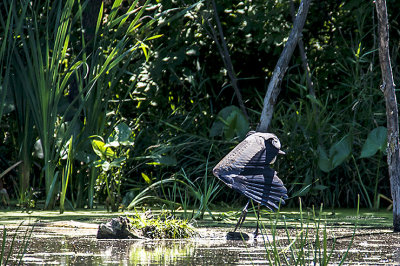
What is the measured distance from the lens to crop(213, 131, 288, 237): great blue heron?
14.7 feet

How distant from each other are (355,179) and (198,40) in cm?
257

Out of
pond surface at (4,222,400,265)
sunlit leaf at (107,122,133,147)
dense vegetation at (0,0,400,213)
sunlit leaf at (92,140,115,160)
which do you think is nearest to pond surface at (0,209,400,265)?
pond surface at (4,222,400,265)

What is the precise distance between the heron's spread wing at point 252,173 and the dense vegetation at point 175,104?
4.59 feet

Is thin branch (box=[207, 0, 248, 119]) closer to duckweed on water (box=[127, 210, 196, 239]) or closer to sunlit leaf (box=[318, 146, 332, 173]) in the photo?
sunlit leaf (box=[318, 146, 332, 173])

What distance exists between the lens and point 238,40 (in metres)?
8.59

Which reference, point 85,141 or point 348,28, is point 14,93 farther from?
point 348,28

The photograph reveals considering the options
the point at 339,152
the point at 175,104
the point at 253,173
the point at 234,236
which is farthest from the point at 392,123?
the point at 175,104

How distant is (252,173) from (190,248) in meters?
0.70

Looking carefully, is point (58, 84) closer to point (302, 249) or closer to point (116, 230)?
point (116, 230)

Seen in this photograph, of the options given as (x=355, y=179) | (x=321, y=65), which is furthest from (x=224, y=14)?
(x=355, y=179)

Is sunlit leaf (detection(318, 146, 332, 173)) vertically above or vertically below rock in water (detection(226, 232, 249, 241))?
above

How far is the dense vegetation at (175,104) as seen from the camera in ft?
21.1

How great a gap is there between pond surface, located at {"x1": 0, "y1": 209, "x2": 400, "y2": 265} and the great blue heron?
288 mm

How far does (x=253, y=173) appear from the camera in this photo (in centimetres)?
466
